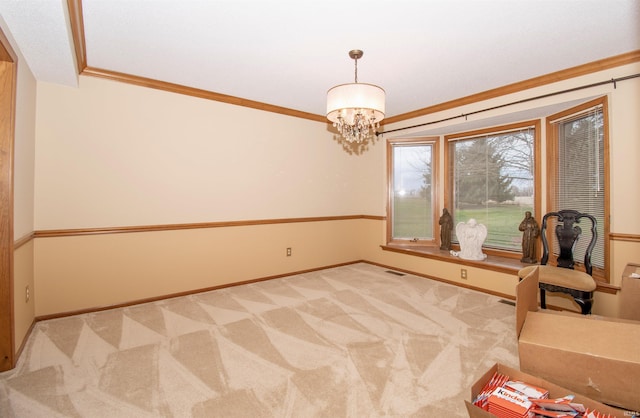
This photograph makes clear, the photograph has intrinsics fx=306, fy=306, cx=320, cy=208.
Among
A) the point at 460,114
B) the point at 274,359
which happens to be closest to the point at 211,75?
the point at 274,359

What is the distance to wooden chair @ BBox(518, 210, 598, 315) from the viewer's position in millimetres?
2689

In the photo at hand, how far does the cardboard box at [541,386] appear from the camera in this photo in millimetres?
1131

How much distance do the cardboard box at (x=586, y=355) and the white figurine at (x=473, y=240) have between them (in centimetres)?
232

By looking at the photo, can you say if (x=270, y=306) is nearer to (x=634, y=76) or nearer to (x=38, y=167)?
(x=38, y=167)

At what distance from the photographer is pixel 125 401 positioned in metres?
1.79

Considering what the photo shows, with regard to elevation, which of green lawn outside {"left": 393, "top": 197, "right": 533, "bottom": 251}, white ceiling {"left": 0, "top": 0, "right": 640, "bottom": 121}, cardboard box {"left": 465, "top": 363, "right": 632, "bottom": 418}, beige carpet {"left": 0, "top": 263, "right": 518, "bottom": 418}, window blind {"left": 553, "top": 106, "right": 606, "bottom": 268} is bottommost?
beige carpet {"left": 0, "top": 263, "right": 518, "bottom": 418}

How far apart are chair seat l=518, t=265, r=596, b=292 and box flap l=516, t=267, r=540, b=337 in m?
0.65

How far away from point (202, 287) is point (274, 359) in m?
1.89

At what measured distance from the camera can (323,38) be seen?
8.21 ft

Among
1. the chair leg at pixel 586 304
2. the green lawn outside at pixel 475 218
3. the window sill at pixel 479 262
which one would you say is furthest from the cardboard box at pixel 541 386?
the green lawn outside at pixel 475 218

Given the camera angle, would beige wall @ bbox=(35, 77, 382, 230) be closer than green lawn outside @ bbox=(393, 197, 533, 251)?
Yes

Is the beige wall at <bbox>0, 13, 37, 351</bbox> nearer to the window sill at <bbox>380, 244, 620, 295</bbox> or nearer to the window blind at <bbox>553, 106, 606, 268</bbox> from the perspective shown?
the window sill at <bbox>380, 244, 620, 295</bbox>

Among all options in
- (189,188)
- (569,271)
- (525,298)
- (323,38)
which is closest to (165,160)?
(189,188)

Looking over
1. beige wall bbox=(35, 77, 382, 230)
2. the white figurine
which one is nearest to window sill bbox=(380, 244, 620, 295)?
the white figurine
